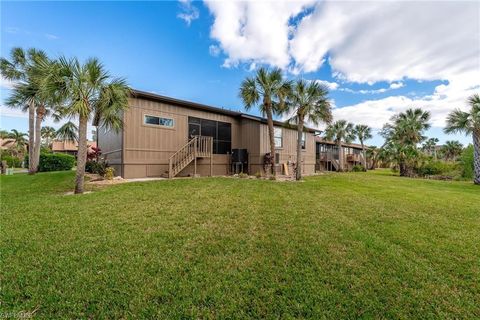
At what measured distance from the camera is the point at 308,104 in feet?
40.8

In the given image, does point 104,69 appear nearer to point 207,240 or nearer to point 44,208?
point 44,208

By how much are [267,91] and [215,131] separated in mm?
4606

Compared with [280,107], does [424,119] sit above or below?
above

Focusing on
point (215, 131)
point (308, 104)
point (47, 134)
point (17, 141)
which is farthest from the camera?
point (47, 134)

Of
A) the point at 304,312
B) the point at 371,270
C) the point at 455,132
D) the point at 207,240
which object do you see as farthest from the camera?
the point at 455,132

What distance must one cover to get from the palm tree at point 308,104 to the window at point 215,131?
197 inches

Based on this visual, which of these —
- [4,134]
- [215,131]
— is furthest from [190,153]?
[4,134]

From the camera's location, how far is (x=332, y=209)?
6.03 meters

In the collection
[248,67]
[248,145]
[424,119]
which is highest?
[248,67]

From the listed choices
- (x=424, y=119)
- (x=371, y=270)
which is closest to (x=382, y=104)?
(x=424, y=119)

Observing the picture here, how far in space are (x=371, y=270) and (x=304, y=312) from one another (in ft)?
4.59

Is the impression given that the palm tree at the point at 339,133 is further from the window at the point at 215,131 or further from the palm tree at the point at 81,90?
the palm tree at the point at 81,90

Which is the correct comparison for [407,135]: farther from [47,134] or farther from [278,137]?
[47,134]

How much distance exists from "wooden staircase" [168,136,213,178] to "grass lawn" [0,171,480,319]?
6.43 meters
